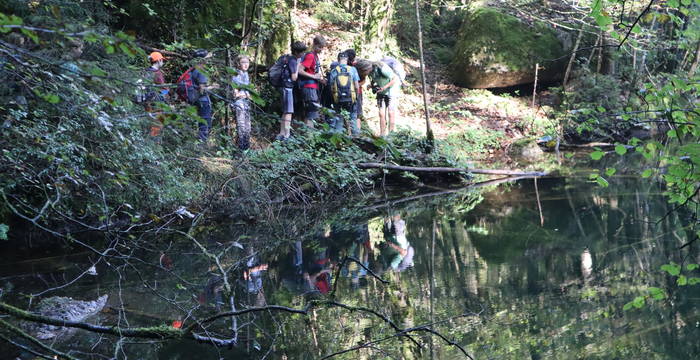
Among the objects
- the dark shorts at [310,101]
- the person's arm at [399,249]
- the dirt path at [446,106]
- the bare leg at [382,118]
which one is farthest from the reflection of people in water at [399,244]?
the dirt path at [446,106]

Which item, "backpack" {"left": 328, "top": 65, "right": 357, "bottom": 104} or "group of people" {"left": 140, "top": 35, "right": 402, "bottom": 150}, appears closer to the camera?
"group of people" {"left": 140, "top": 35, "right": 402, "bottom": 150}

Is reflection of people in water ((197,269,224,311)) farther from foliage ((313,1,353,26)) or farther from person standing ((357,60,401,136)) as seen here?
foliage ((313,1,353,26))

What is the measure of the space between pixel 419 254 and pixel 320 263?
1189 mm

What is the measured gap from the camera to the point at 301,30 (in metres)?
16.0

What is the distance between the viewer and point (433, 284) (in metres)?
6.27

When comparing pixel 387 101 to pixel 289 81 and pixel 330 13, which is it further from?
pixel 330 13

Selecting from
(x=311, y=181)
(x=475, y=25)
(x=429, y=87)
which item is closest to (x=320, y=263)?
(x=311, y=181)

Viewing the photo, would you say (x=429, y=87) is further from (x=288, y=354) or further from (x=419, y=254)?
(x=288, y=354)

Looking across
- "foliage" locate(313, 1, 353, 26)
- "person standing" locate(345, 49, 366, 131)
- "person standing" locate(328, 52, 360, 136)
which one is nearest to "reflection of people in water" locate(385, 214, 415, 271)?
"person standing" locate(328, 52, 360, 136)

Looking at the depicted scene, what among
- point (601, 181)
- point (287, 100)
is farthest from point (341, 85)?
point (601, 181)

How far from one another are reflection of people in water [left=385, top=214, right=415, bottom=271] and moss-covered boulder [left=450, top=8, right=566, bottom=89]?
1069 cm

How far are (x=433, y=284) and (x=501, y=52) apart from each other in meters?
14.3

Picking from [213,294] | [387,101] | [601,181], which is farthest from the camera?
[387,101]

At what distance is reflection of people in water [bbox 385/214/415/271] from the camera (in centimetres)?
709
